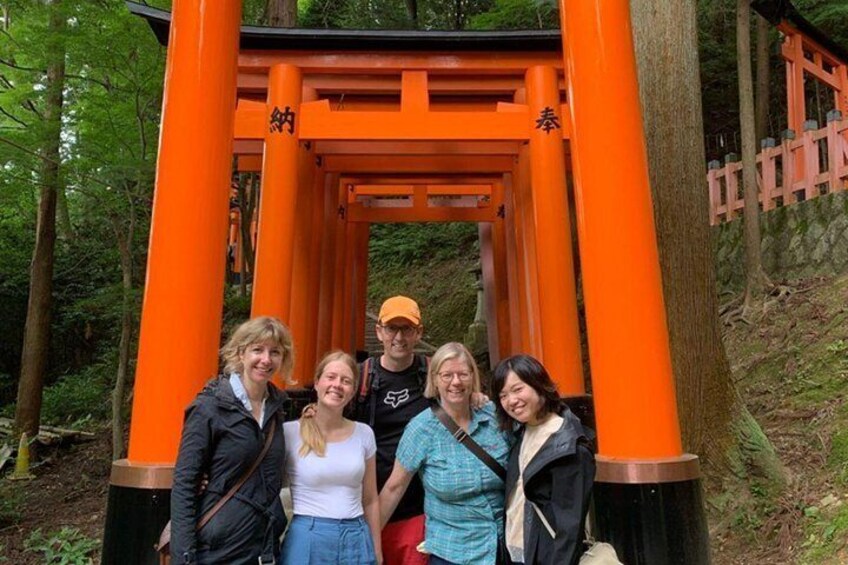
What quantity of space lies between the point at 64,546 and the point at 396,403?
5540 millimetres

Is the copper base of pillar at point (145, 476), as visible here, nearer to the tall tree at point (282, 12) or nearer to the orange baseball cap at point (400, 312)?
the orange baseball cap at point (400, 312)

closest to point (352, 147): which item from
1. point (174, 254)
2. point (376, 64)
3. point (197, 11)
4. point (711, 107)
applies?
point (376, 64)

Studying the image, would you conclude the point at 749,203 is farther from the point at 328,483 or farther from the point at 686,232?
the point at 328,483

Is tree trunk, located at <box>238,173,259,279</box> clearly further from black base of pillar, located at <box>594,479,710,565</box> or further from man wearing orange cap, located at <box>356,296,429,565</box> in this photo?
black base of pillar, located at <box>594,479,710,565</box>

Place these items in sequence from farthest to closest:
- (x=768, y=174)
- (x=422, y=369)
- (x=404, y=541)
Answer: (x=768, y=174)
(x=422, y=369)
(x=404, y=541)

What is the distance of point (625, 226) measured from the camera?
141 inches

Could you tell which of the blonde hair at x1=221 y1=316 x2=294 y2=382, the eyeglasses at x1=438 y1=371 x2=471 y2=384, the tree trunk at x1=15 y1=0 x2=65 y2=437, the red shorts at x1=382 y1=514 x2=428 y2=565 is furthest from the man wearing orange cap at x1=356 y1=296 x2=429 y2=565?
the tree trunk at x1=15 y1=0 x2=65 y2=437

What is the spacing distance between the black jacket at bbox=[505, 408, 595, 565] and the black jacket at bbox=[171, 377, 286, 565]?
0.87 m

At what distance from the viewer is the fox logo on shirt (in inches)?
116

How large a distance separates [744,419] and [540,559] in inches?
123

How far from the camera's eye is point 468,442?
100 inches

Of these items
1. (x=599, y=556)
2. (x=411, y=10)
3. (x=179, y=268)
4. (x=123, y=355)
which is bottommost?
(x=599, y=556)

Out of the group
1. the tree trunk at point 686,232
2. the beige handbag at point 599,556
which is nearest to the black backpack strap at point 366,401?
the beige handbag at point 599,556

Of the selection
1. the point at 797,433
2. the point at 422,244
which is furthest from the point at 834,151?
the point at 422,244
